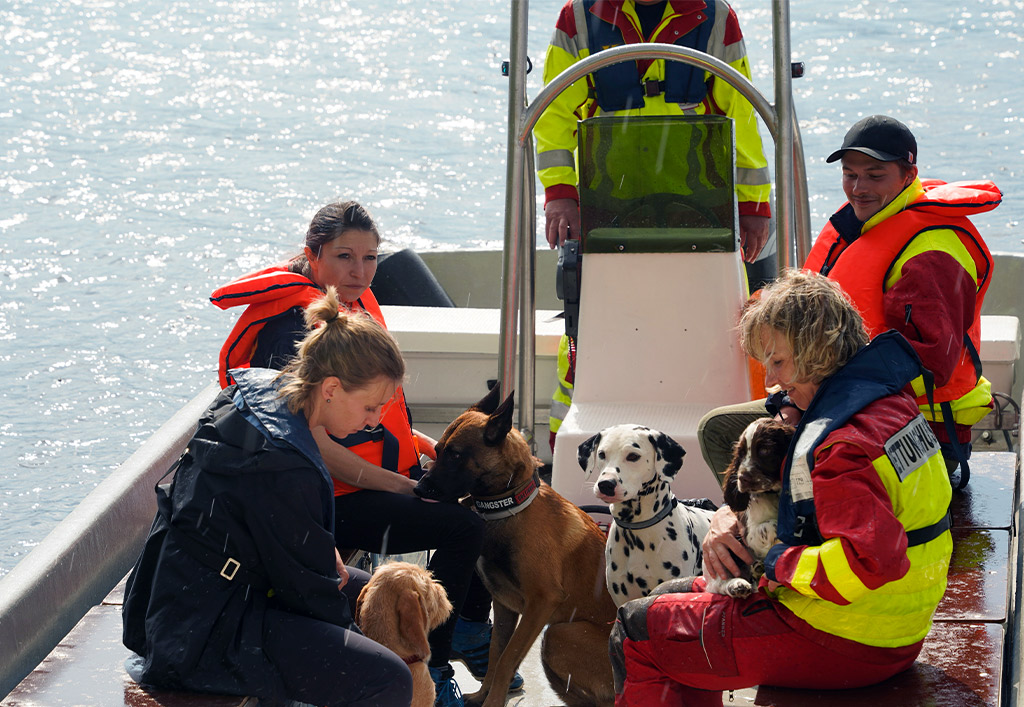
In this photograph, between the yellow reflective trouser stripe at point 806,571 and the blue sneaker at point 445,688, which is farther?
the blue sneaker at point 445,688

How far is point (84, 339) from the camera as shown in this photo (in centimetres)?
890

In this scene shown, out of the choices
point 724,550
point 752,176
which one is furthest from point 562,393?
point 724,550

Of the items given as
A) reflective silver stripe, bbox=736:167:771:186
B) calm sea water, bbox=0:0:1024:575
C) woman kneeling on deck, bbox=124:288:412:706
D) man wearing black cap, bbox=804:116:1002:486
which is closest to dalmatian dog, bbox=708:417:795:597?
woman kneeling on deck, bbox=124:288:412:706

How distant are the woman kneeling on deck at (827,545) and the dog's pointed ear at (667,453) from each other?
1.40 ft

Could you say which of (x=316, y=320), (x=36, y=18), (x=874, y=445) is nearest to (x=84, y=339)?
(x=316, y=320)

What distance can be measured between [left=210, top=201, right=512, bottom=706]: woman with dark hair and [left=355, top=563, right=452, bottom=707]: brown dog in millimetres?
331

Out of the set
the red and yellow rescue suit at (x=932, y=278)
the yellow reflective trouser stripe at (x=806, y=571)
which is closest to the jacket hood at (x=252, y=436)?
the yellow reflective trouser stripe at (x=806, y=571)

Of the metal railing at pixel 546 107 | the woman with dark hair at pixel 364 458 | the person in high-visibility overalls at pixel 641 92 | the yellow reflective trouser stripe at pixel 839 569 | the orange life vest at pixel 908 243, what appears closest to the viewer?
the yellow reflective trouser stripe at pixel 839 569

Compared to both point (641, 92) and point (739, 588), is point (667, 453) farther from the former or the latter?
point (641, 92)

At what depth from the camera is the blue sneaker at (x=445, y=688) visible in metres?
2.57

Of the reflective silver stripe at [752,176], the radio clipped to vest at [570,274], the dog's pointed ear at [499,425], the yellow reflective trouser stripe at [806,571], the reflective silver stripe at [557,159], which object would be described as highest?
the reflective silver stripe at [557,159]

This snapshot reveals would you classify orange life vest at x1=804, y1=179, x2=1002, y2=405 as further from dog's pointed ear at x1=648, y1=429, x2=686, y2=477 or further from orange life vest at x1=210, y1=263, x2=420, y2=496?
orange life vest at x1=210, y1=263, x2=420, y2=496

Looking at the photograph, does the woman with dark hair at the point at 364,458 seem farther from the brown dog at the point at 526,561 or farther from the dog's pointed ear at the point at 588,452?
the dog's pointed ear at the point at 588,452

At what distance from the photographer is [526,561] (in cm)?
268
